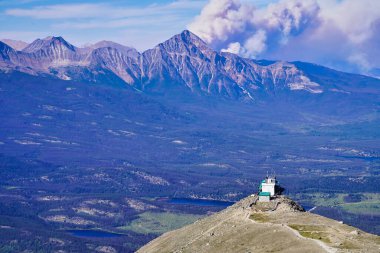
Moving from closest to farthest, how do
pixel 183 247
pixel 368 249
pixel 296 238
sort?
pixel 368 249 < pixel 296 238 < pixel 183 247

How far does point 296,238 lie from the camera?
339ft

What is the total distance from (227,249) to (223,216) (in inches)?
1040

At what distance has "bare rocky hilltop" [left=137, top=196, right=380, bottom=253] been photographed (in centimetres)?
9969

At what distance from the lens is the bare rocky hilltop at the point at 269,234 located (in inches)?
3925

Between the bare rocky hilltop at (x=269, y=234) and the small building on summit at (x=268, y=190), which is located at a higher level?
the small building on summit at (x=268, y=190)

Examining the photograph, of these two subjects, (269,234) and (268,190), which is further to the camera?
(268,190)

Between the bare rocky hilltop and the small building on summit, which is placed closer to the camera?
the bare rocky hilltop

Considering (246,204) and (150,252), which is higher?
(246,204)

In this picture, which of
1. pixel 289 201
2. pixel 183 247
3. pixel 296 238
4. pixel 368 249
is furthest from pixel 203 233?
pixel 368 249

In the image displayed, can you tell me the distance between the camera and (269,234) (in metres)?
108

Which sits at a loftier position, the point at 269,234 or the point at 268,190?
the point at 268,190

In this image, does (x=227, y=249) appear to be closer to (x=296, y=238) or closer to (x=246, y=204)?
(x=296, y=238)

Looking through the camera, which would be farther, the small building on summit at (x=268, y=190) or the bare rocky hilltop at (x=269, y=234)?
the small building on summit at (x=268, y=190)

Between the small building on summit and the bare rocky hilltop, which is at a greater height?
the small building on summit
